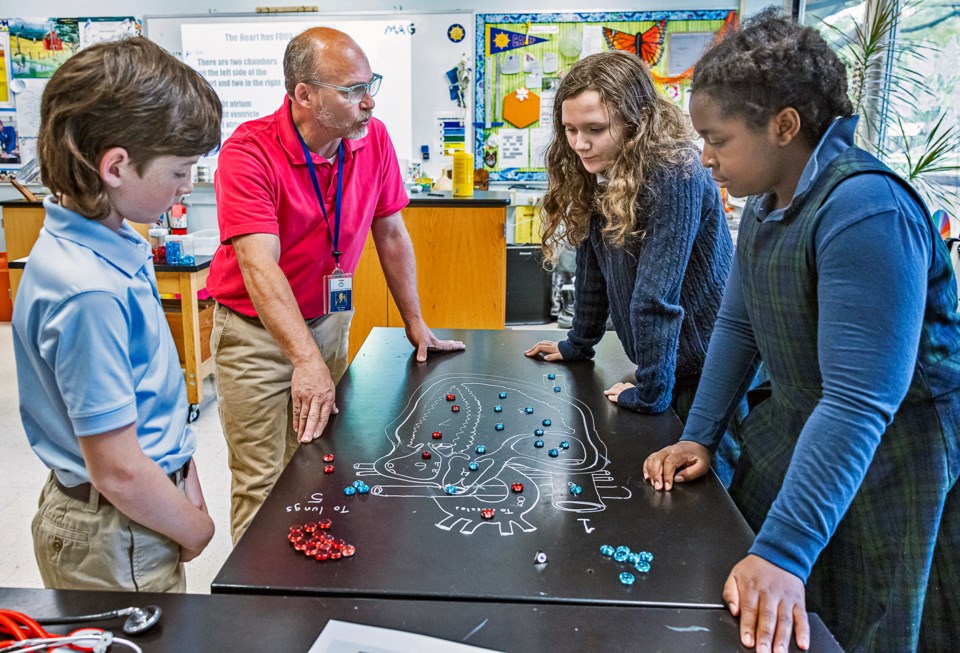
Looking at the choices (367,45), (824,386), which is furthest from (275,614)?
(367,45)

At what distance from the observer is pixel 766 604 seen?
2.79 ft

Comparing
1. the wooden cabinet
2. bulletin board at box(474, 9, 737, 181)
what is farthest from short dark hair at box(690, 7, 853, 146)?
bulletin board at box(474, 9, 737, 181)

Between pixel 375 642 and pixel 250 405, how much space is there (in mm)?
1127

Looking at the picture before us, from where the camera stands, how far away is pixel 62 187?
3.11 feet

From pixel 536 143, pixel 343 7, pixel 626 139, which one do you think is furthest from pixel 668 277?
pixel 343 7

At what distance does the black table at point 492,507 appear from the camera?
3.05ft

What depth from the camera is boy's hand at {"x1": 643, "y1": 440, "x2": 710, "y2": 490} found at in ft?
3.96

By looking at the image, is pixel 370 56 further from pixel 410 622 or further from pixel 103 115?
pixel 410 622

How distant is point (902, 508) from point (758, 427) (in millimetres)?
260

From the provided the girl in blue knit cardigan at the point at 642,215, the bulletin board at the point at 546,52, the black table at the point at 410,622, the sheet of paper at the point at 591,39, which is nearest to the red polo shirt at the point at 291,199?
the girl in blue knit cardigan at the point at 642,215

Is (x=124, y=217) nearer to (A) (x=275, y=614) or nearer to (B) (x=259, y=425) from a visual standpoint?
(A) (x=275, y=614)

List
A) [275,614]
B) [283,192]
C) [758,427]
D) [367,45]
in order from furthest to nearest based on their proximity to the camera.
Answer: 1. [367,45]
2. [283,192]
3. [758,427]
4. [275,614]

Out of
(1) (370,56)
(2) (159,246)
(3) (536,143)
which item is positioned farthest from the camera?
(3) (536,143)

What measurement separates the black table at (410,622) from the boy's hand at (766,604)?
0.02 metres
